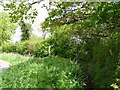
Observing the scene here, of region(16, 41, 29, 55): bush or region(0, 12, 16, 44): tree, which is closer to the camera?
region(16, 41, 29, 55): bush

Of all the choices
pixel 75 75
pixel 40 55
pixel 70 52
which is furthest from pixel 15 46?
pixel 75 75

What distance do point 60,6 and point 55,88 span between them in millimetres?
911

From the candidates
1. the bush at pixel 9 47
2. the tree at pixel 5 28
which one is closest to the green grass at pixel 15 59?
the bush at pixel 9 47

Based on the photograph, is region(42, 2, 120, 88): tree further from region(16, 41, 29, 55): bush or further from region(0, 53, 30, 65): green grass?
region(16, 41, 29, 55): bush

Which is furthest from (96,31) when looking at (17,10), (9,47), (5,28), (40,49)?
(5,28)

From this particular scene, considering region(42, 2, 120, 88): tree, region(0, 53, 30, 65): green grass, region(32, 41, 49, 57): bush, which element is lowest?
region(0, 53, 30, 65): green grass

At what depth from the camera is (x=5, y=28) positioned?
1184cm

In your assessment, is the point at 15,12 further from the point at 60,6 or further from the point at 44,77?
the point at 44,77

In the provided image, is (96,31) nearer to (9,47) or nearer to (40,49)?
(40,49)

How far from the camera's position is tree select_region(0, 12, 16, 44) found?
1096 cm

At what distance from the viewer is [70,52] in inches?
220

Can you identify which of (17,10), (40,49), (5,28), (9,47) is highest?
(17,10)

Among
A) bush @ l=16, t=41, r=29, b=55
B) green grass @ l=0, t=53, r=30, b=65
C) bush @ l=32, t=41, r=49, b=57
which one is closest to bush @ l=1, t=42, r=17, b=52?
bush @ l=16, t=41, r=29, b=55

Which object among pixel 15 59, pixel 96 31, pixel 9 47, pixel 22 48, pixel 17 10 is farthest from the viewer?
pixel 9 47
